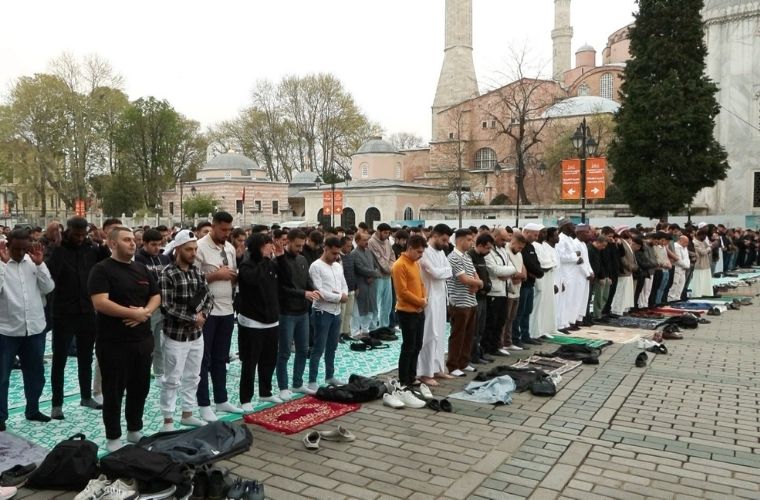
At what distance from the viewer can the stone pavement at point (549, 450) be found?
4680 mm

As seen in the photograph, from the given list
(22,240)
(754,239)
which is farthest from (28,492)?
(754,239)

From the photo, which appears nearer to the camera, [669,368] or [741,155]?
[669,368]

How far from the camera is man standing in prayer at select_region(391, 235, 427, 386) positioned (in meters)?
7.27

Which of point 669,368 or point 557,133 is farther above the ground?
point 557,133

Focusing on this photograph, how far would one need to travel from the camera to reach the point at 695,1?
30.0 metres

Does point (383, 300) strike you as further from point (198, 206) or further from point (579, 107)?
point (579, 107)

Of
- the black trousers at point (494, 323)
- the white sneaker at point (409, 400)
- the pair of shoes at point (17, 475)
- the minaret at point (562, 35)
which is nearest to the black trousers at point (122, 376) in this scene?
the pair of shoes at point (17, 475)

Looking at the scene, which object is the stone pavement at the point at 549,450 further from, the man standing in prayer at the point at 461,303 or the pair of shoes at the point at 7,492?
the man standing in prayer at the point at 461,303

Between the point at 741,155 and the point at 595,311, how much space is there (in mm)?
29710

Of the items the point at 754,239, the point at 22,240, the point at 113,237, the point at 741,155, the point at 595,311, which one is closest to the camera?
the point at 113,237

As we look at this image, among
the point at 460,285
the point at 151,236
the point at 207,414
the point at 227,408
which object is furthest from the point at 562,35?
the point at 207,414

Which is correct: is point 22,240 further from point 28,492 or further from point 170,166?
point 170,166

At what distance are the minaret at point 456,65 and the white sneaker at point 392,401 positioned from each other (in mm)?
54003

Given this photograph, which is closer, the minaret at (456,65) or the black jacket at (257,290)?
the black jacket at (257,290)
